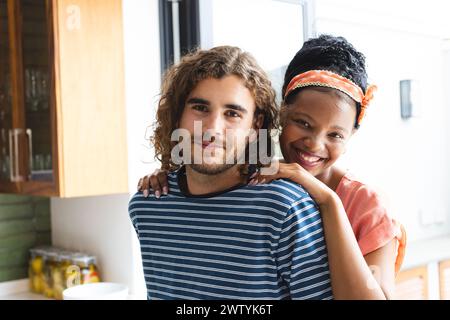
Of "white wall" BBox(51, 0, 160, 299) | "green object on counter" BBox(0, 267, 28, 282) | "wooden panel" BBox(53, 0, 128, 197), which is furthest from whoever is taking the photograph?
"green object on counter" BBox(0, 267, 28, 282)

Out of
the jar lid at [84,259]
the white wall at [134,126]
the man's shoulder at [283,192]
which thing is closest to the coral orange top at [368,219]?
the man's shoulder at [283,192]

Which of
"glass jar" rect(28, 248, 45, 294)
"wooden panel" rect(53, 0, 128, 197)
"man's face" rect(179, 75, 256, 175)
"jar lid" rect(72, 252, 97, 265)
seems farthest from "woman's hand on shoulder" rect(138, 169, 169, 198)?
"glass jar" rect(28, 248, 45, 294)

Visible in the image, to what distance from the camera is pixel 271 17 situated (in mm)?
1960

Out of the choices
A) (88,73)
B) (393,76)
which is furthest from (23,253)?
(393,76)

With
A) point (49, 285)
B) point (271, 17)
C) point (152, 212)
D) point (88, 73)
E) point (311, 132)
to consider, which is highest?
point (271, 17)

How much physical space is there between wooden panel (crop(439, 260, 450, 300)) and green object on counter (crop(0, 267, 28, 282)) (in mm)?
1892

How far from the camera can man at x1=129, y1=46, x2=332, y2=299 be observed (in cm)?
88

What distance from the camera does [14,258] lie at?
238 centimetres

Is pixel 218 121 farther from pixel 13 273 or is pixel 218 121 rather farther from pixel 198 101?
pixel 13 273

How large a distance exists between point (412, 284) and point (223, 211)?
186 centimetres

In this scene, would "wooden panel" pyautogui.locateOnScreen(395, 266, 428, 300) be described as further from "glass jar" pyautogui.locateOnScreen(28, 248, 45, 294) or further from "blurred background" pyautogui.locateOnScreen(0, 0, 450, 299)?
"glass jar" pyautogui.locateOnScreen(28, 248, 45, 294)

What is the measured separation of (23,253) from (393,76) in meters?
1.92

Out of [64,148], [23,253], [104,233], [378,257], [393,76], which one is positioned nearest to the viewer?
[378,257]

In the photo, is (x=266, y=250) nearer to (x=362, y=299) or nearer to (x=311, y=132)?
(x=362, y=299)
